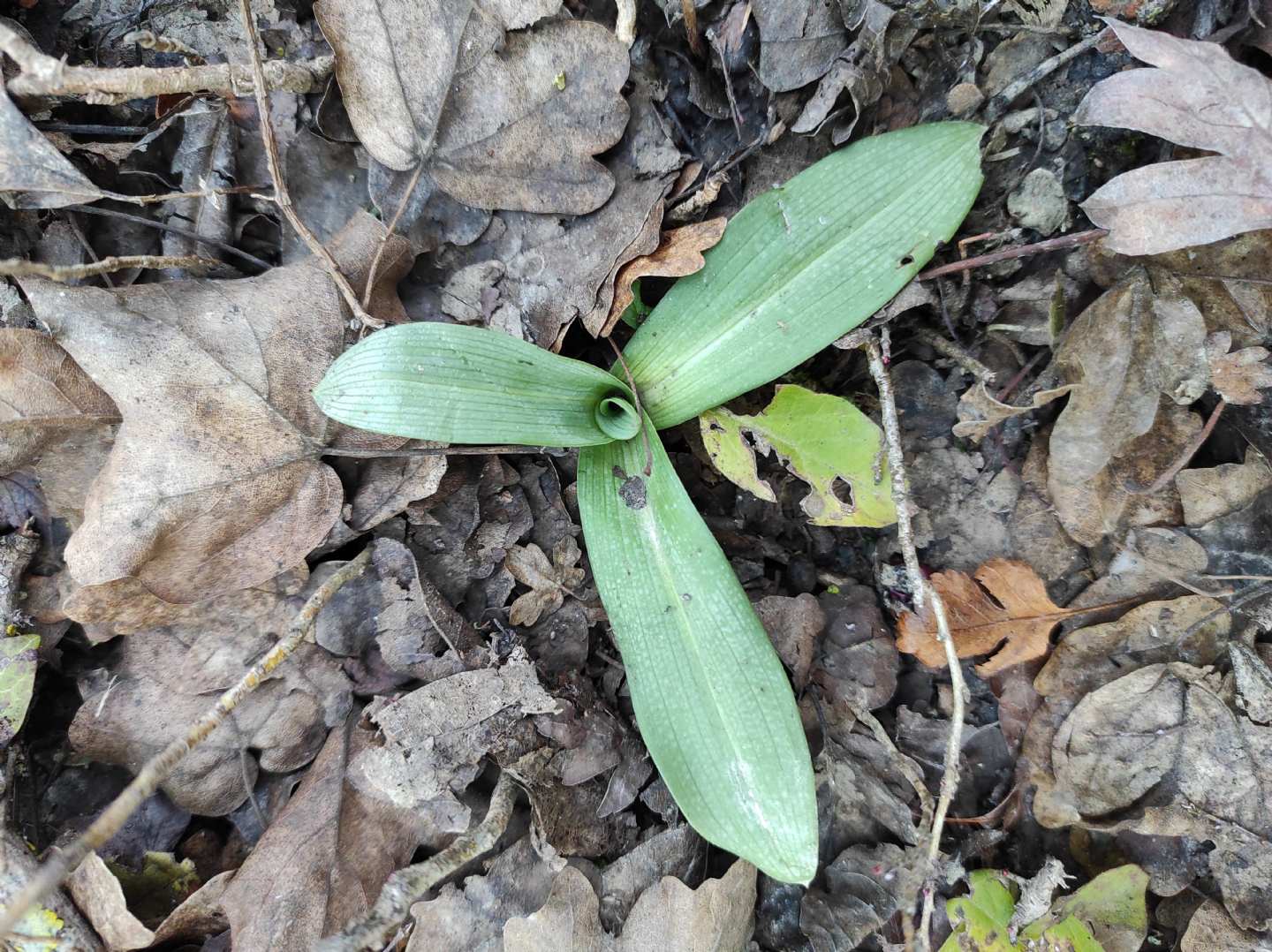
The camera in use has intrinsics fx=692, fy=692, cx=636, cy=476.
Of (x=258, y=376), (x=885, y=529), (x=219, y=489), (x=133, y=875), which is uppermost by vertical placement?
(x=258, y=376)

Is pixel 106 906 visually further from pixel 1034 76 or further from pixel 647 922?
pixel 1034 76

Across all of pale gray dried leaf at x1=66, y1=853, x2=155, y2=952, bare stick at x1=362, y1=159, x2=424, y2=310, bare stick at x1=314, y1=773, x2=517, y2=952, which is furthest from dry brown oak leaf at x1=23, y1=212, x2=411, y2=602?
bare stick at x1=314, y1=773, x2=517, y2=952

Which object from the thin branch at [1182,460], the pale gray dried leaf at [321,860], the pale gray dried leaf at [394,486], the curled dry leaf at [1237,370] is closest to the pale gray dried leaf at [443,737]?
the pale gray dried leaf at [321,860]

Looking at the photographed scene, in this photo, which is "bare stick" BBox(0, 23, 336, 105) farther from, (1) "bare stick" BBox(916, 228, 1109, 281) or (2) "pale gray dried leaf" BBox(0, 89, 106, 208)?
(1) "bare stick" BBox(916, 228, 1109, 281)

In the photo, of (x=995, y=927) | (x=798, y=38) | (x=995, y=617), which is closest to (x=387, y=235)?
(x=798, y=38)

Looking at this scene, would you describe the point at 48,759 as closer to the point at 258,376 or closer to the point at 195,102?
the point at 258,376

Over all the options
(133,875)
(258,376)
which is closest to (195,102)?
(258,376)

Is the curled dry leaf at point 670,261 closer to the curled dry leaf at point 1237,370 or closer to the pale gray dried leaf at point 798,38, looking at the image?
the pale gray dried leaf at point 798,38
